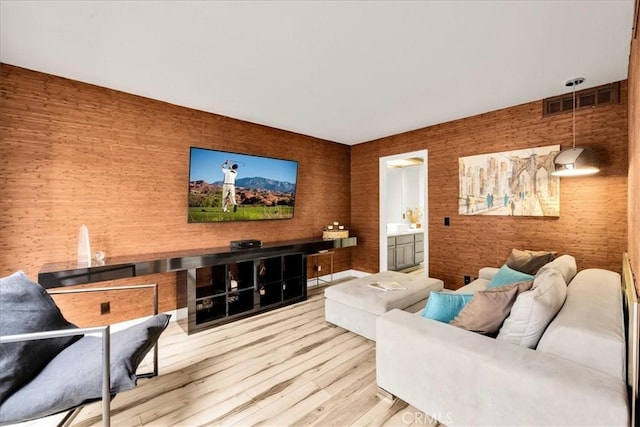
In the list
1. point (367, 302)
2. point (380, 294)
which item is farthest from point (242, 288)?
point (380, 294)

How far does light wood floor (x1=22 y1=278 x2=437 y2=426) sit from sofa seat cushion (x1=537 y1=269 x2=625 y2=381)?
0.91 meters

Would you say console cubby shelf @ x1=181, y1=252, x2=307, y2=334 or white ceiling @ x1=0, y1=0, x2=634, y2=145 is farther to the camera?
console cubby shelf @ x1=181, y1=252, x2=307, y2=334

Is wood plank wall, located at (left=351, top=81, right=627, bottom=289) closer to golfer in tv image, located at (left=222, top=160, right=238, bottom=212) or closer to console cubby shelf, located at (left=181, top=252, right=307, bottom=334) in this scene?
console cubby shelf, located at (left=181, top=252, right=307, bottom=334)

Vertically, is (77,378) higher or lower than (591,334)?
Result: lower

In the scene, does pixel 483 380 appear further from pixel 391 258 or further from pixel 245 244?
pixel 391 258

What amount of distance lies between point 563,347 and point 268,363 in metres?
2.06

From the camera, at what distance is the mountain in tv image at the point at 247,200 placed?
11.3 feet

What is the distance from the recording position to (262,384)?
2119 mm

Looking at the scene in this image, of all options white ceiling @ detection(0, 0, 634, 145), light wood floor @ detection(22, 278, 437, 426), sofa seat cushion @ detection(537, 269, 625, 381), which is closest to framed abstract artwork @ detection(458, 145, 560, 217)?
white ceiling @ detection(0, 0, 634, 145)

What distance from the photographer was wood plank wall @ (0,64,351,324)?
2463 mm

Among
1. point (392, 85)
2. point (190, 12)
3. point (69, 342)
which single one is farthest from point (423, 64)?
point (69, 342)

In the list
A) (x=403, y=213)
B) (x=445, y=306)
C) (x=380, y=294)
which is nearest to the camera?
(x=445, y=306)

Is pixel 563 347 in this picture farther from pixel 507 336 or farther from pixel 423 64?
pixel 423 64

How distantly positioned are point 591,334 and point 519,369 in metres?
0.38
